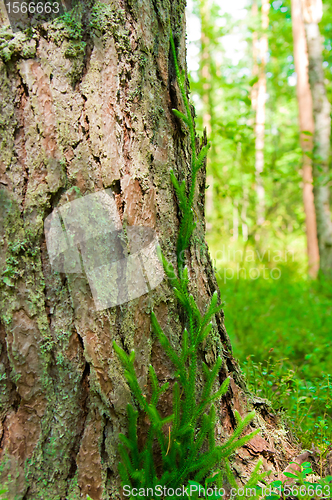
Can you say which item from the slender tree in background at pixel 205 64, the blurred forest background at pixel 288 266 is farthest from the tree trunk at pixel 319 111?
the slender tree in background at pixel 205 64

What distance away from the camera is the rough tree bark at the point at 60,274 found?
115 centimetres

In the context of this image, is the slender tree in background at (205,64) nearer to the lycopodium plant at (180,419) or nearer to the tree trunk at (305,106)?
the tree trunk at (305,106)

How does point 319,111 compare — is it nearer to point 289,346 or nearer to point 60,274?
point 289,346

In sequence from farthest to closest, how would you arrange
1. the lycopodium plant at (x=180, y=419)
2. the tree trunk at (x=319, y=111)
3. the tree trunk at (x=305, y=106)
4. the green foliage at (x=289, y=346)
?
the tree trunk at (x=305, y=106) < the tree trunk at (x=319, y=111) < the green foliage at (x=289, y=346) < the lycopodium plant at (x=180, y=419)

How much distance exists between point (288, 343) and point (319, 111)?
4.98 metres

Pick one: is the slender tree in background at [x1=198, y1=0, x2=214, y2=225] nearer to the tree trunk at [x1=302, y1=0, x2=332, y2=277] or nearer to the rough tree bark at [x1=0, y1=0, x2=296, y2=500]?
the tree trunk at [x1=302, y1=0, x2=332, y2=277]

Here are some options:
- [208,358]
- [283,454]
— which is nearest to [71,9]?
[208,358]

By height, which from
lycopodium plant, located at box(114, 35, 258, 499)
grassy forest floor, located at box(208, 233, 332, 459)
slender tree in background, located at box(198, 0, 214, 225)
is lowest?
grassy forest floor, located at box(208, 233, 332, 459)

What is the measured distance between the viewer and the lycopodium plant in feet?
3.71

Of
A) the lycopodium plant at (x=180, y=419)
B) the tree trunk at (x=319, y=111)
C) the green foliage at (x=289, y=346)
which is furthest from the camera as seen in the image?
the tree trunk at (x=319, y=111)

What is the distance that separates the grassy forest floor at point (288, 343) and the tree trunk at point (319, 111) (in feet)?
2.92

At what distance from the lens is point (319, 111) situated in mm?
6078

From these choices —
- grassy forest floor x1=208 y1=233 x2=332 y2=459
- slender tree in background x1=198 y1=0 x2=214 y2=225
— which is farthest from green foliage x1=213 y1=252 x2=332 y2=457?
slender tree in background x1=198 y1=0 x2=214 y2=225

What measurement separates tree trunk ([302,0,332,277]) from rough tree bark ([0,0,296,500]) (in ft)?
18.4
